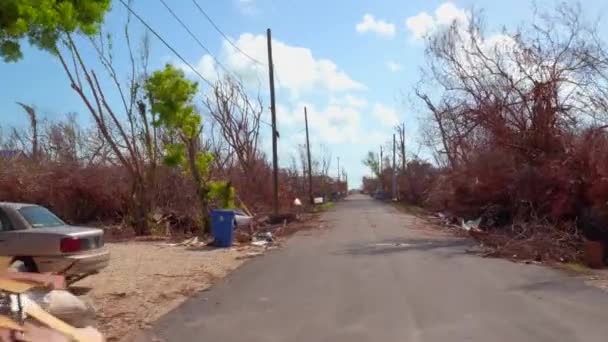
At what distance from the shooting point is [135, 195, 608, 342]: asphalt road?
8.05 metres

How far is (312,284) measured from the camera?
1248 cm

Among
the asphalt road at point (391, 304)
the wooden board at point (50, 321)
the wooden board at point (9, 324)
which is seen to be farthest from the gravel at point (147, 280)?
the wooden board at point (9, 324)

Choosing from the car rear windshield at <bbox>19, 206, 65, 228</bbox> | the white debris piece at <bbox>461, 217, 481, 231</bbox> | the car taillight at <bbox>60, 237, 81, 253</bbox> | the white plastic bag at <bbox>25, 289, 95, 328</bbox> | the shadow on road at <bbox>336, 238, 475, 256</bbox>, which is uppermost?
the car rear windshield at <bbox>19, 206, 65, 228</bbox>

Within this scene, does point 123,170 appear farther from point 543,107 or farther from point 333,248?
point 543,107

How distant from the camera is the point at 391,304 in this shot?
10.1m

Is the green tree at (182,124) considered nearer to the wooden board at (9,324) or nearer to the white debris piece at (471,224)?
the white debris piece at (471,224)

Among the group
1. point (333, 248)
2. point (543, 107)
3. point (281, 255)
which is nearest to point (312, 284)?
point (281, 255)

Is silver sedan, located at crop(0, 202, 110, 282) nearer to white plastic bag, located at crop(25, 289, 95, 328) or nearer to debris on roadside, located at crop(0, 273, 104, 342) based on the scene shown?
white plastic bag, located at crop(25, 289, 95, 328)

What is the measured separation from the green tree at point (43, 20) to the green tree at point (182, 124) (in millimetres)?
11592

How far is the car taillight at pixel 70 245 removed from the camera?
10938 millimetres

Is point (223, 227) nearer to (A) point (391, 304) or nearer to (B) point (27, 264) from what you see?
(B) point (27, 264)

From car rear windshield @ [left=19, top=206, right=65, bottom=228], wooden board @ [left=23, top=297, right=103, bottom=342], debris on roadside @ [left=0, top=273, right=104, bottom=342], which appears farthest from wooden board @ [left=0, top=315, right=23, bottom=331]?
car rear windshield @ [left=19, top=206, right=65, bottom=228]

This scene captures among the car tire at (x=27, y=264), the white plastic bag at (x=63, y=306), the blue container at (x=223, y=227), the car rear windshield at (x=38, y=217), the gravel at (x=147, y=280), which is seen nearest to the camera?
the white plastic bag at (x=63, y=306)

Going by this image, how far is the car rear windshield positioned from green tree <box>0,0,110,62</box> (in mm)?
2545
